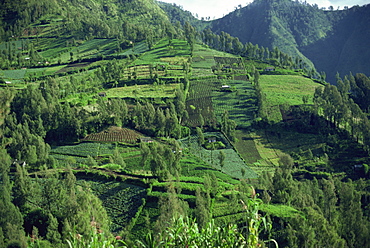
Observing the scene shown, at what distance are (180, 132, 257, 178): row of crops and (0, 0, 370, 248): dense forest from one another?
0.55m

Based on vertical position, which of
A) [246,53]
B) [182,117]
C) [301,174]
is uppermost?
[246,53]

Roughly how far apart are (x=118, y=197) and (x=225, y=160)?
3490 cm

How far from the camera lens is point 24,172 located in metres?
73.7

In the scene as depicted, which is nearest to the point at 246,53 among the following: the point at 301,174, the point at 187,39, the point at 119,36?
the point at 187,39

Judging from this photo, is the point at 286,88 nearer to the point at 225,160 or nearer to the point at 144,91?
the point at 144,91

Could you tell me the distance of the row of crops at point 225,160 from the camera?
92.4 metres

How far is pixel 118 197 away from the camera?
2822 inches

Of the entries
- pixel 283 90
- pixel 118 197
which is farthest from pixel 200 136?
pixel 283 90

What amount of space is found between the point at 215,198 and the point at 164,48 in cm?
11454

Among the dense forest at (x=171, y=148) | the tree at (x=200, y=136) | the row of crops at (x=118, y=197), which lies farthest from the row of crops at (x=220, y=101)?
the row of crops at (x=118, y=197)

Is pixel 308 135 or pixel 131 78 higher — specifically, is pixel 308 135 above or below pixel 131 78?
below

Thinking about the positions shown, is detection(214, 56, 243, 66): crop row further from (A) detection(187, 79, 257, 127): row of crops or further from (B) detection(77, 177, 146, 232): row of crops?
(B) detection(77, 177, 146, 232): row of crops

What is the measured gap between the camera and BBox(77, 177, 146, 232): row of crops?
66194mm

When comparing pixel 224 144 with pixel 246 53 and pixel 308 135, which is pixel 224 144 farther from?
pixel 246 53
